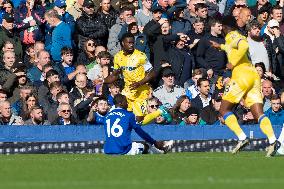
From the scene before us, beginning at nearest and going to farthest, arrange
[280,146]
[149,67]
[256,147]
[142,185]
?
[142,185], [280,146], [256,147], [149,67]

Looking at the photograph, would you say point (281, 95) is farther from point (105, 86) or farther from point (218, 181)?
point (218, 181)

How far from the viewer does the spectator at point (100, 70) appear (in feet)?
73.0

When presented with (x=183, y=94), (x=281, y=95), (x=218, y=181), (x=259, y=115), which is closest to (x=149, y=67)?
(x=183, y=94)

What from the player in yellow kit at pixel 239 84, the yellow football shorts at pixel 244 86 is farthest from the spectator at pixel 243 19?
the yellow football shorts at pixel 244 86

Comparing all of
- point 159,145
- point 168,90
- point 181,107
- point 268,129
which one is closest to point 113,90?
point 168,90

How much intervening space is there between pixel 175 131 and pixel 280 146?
11.0 feet

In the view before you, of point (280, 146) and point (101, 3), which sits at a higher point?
point (101, 3)

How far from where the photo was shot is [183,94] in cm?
2192

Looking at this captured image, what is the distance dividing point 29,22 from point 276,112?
592 centimetres

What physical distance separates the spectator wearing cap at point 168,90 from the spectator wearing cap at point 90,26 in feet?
7.28

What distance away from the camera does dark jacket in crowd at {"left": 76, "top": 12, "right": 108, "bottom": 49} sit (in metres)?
23.6

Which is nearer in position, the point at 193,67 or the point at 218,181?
the point at 218,181

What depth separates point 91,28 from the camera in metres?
23.6

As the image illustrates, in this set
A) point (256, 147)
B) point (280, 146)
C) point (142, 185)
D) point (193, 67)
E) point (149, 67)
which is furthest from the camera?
point (193, 67)
